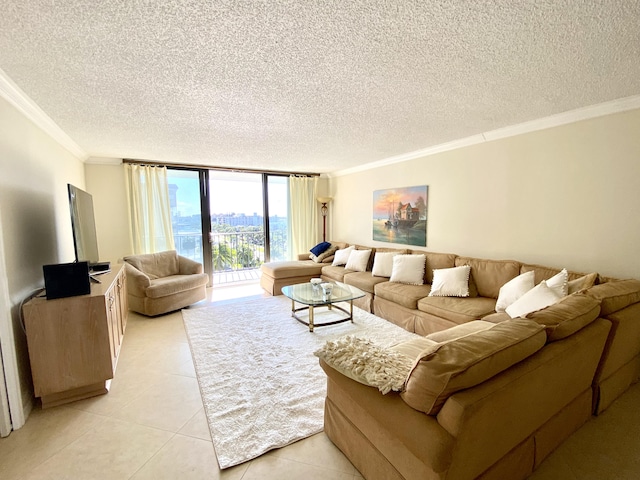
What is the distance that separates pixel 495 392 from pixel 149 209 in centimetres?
517

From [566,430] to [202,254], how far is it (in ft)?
17.3

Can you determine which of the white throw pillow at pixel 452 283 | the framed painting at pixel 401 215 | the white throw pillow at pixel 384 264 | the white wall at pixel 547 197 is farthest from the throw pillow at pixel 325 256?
the white throw pillow at pixel 452 283

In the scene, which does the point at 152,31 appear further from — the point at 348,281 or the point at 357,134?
the point at 348,281

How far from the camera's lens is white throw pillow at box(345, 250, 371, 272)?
14.8ft

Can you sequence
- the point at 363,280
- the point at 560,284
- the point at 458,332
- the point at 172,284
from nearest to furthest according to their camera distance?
1. the point at 458,332
2. the point at 560,284
3. the point at 172,284
4. the point at 363,280

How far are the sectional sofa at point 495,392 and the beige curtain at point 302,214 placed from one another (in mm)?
4175

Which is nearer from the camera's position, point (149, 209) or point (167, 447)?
point (167, 447)

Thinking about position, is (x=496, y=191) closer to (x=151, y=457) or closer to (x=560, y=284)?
(x=560, y=284)

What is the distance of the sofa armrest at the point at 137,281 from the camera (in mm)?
3621

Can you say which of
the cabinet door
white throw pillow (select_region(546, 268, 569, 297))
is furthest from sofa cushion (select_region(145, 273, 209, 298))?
white throw pillow (select_region(546, 268, 569, 297))

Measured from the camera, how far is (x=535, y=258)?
293 cm

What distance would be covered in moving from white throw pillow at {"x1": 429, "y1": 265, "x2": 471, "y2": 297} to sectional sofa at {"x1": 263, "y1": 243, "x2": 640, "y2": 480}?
795 millimetres

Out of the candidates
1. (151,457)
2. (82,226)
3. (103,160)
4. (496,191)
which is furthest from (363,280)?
(103,160)

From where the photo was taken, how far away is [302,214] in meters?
6.04
